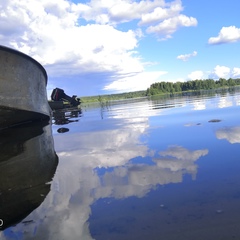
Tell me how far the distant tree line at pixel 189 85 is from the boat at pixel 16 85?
11552 centimetres

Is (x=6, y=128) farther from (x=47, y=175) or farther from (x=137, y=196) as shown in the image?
(x=137, y=196)

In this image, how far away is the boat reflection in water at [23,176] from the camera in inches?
153

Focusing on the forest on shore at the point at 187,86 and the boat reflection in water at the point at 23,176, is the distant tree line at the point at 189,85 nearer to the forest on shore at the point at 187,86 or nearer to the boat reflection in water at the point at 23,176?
the forest on shore at the point at 187,86

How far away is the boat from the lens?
994 centimetres

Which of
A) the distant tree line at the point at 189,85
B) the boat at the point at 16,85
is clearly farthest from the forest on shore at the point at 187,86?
the boat at the point at 16,85

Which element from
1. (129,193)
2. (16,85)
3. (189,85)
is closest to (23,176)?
(129,193)

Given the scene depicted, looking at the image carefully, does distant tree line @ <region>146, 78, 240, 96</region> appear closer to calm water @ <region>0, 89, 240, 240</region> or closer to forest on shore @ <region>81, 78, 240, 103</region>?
forest on shore @ <region>81, 78, 240, 103</region>

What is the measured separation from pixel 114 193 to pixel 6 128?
9199 millimetres

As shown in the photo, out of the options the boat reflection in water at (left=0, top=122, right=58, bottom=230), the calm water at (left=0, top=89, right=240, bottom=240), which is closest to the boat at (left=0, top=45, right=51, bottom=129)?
the boat reflection in water at (left=0, top=122, right=58, bottom=230)

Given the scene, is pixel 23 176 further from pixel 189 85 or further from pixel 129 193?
pixel 189 85

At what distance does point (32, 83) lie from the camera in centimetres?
1230

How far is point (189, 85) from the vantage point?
135875 millimetres

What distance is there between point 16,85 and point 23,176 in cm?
601

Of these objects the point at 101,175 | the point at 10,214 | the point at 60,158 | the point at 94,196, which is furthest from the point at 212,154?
the point at 10,214
